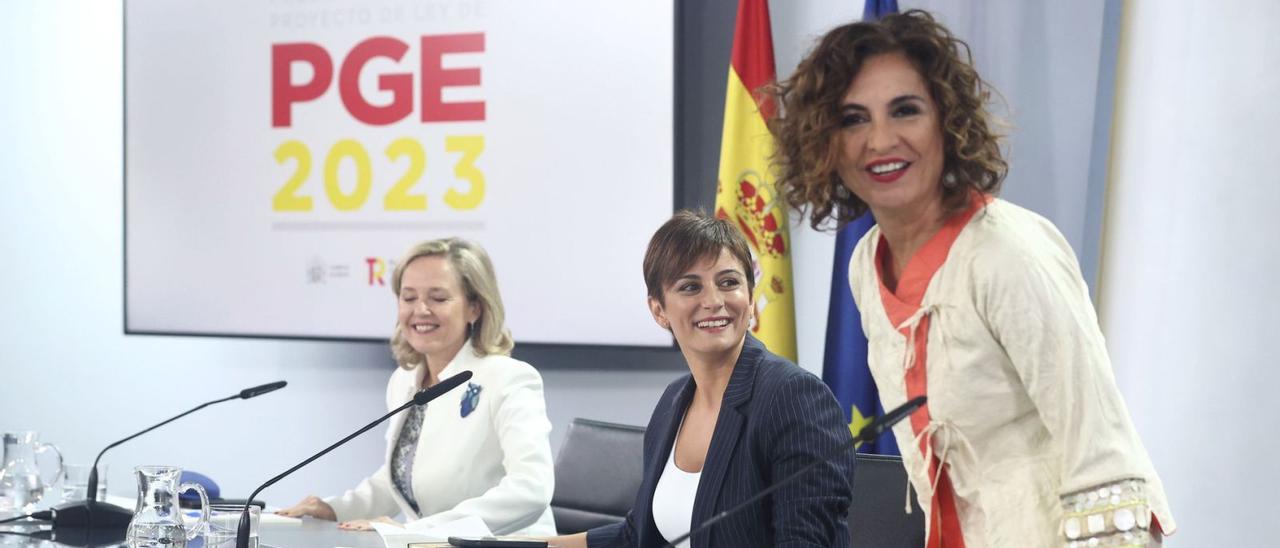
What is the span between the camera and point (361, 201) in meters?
4.18

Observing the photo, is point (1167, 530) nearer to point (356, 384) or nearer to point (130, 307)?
point (356, 384)

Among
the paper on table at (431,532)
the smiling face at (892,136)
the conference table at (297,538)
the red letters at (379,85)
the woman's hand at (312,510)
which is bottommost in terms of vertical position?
the woman's hand at (312,510)

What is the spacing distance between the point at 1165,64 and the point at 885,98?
5.34 ft

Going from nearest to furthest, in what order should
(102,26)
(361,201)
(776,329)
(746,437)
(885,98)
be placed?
(885,98) < (746,437) < (776,329) < (361,201) < (102,26)

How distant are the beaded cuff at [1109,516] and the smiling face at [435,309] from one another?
1915mm

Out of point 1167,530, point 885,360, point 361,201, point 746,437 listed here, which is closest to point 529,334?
point 361,201

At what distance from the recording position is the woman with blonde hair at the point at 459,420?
9.35 feet

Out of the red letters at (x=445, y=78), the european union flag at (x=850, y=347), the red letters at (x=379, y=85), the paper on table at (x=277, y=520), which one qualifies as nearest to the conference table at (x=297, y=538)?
the paper on table at (x=277, y=520)

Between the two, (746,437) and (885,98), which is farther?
(746,437)

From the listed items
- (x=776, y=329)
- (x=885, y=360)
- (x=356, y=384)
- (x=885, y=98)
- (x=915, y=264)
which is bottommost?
(x=356, y=384)

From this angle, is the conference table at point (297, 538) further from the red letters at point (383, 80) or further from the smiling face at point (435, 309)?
the red letters at point (383, 80)

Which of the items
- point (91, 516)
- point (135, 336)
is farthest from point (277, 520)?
point (135, 336)

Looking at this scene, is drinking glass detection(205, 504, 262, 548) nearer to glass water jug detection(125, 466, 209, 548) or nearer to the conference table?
glass water jug detection(125, 466, 209, 548)

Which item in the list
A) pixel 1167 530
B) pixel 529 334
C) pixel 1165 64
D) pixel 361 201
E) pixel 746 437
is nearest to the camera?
pixel 1167 530
